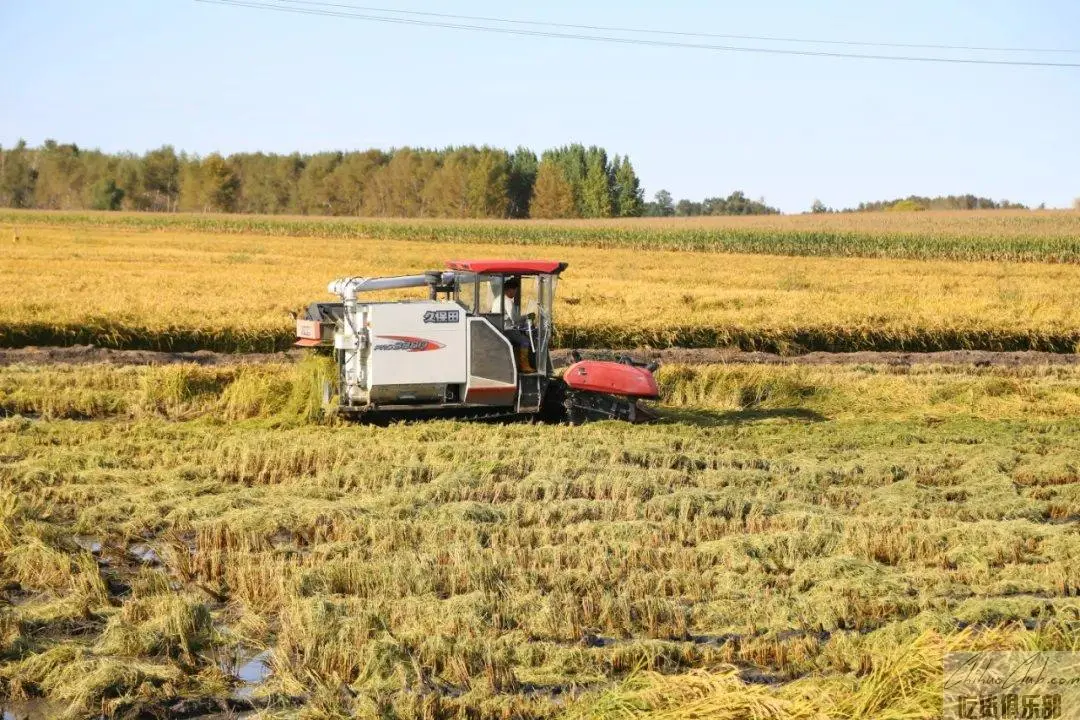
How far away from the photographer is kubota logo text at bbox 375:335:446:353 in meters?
14.4

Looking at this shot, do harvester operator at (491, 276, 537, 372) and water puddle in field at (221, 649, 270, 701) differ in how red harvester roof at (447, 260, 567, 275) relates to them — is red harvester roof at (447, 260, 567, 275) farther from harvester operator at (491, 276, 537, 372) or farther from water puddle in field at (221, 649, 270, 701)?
water puddle in field at (221, 649, 270, 701)

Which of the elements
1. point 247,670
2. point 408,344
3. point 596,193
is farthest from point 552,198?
point 247,670

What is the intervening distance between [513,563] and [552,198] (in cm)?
10676

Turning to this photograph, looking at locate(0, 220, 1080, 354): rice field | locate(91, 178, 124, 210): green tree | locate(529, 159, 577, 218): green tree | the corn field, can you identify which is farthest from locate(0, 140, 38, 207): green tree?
locate(0, 220, 1080, 354): rice field

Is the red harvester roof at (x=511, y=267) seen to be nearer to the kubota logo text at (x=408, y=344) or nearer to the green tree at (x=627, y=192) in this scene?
the kubota logo text at (x=408, y=344)

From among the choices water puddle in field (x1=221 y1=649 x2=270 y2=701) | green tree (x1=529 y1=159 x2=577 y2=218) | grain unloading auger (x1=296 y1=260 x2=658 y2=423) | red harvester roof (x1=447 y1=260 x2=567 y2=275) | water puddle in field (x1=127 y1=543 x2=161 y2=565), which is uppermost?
green tree (x1=529 y1=159 x2=577 y2=218)

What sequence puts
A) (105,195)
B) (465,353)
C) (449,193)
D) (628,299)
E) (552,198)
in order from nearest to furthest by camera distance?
(465,353) < (628,299) < (552,198) < (449,193) < (105,195)

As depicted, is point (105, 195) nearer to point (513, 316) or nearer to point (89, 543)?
point (513, 316)

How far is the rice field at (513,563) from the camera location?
6895 millimetres

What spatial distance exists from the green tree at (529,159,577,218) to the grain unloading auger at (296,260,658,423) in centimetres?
9959

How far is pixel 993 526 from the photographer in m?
10.3

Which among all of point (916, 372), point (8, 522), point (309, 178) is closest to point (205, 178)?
point (309, 178)

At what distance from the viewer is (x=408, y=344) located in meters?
14.5

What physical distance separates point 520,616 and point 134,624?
8.43 ft
